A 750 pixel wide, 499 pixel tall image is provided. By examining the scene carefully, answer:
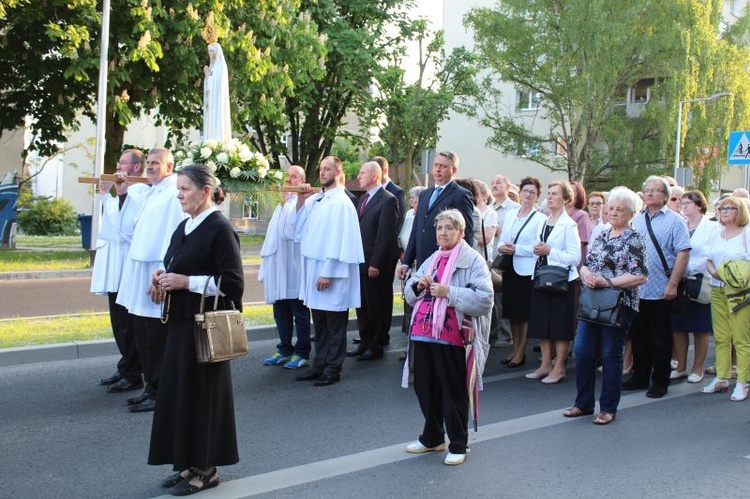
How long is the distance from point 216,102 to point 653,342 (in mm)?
5662

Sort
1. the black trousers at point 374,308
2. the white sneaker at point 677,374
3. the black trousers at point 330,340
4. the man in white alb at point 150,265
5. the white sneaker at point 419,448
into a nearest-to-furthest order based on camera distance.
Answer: the white sneaker at point 419,448
the man in white alb at point 150,265
the black trousers at point 330,340
the white sneaker at point 677,374
the black trousers at point 374,308

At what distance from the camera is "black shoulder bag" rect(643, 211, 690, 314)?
770 cm

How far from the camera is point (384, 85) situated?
98.7 feet

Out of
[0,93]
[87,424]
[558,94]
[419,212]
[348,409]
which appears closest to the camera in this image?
[87,424]

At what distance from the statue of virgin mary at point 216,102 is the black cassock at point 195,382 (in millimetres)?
4644

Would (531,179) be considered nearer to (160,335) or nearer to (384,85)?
(160,335)

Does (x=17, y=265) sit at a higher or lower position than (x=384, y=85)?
lower

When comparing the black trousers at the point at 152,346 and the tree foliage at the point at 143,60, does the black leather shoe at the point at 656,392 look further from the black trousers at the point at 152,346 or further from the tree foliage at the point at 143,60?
the tree foliage at the point at 143,60

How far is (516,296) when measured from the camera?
8766 mm

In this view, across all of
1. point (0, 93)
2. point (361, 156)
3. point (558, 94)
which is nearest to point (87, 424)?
point (0, 93)

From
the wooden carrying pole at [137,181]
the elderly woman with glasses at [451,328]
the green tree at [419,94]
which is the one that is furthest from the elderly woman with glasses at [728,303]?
the green tree at [419,94]

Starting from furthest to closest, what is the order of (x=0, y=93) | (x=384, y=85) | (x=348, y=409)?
(x=384, y=85), (x=0, y=93), (x=348, y=409)

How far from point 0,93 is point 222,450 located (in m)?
18.8

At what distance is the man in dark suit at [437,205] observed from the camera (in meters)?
7.37
